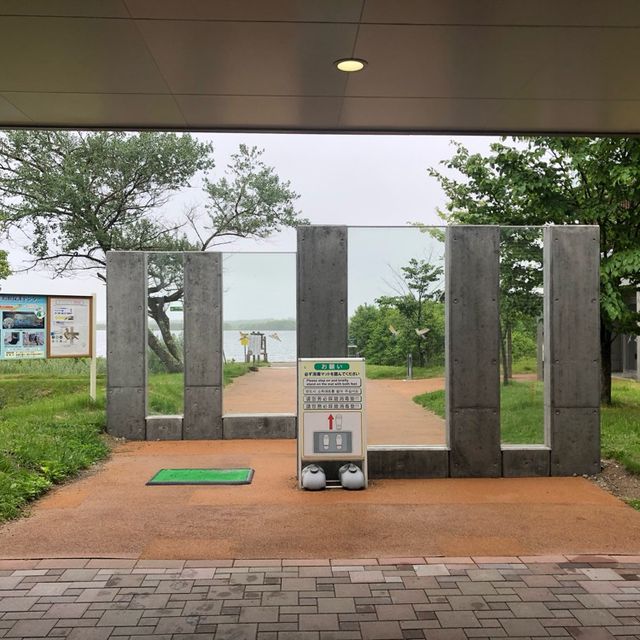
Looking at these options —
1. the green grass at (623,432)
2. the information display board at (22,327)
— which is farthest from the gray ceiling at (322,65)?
the information display board at (22,327)

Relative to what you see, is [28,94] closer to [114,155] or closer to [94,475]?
[94,475]

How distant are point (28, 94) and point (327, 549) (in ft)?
13.0

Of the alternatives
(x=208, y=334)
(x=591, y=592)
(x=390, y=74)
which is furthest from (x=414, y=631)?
(x=208, y=334)

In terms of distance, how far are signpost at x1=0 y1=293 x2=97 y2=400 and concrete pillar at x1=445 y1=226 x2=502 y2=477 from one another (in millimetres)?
6737

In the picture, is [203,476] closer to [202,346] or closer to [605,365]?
[202,346]

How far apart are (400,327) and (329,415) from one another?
55.7 inches

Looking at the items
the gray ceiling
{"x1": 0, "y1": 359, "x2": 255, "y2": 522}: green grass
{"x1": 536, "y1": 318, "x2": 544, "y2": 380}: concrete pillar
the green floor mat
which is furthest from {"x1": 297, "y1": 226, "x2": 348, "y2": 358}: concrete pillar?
{"x1": 0, "y1": 359, "x2": 255, "y2": 522}: green grass

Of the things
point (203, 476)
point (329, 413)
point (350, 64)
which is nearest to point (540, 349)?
point (329, 413)

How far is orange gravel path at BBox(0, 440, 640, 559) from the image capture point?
18.0 feet

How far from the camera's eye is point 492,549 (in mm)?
5465

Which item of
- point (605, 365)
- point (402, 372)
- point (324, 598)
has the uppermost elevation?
point (402, 372)

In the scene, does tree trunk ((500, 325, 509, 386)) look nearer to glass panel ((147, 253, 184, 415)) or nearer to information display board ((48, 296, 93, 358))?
glass panel ((147, 253, 184, 415))

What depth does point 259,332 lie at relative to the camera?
36.1 ft

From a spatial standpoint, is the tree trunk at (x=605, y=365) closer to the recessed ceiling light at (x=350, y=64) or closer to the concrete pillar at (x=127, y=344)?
the concrete pillar at (x=127, y=344)
